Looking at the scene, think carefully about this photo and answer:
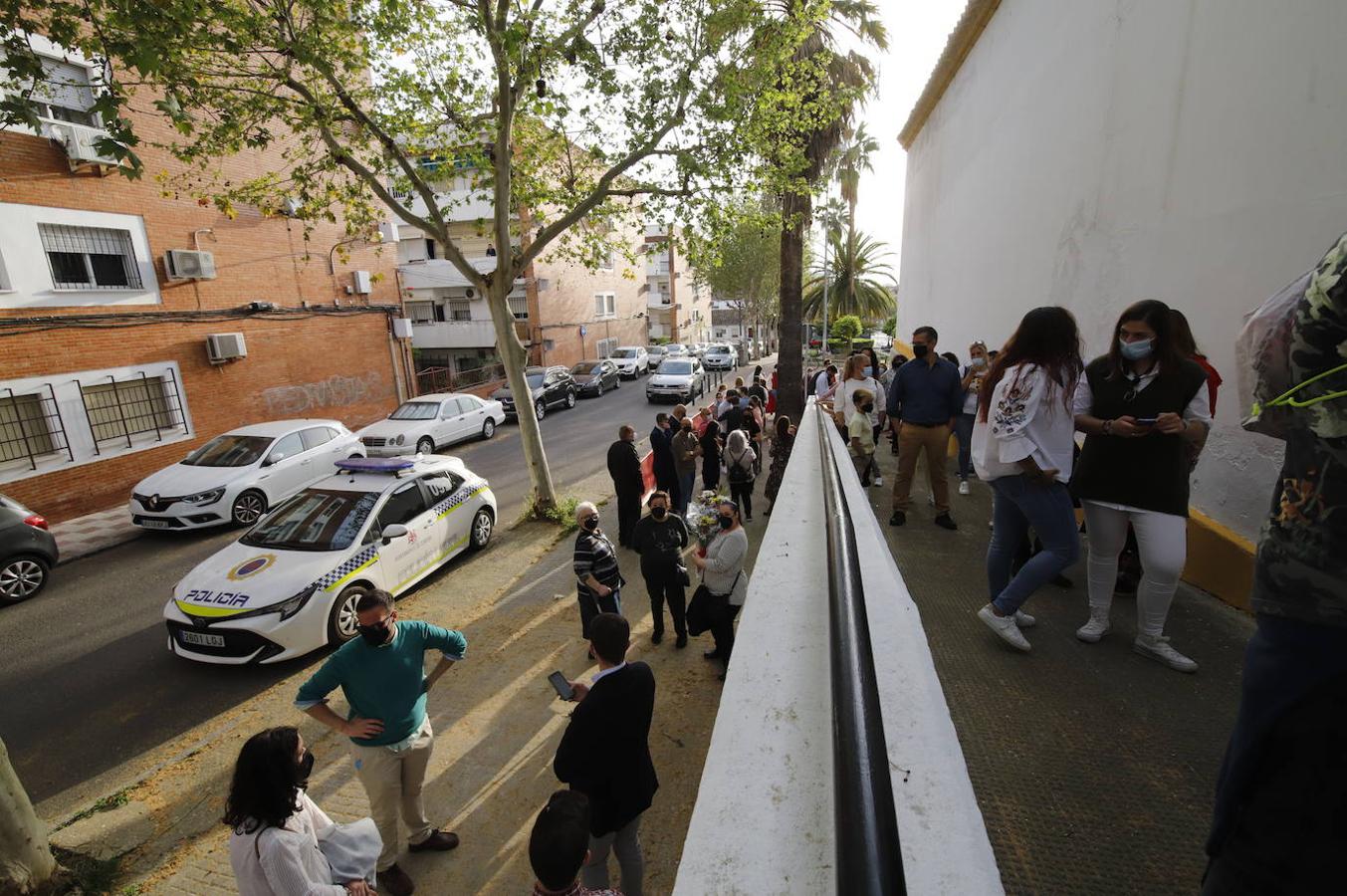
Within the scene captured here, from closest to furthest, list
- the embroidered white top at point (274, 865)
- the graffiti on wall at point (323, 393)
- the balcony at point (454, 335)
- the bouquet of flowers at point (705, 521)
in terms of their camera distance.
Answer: the embroidered white top at point (274, 865)
the bouquet of flowers at point (705, 521)
the graffiti on wall at point (323, 393)
the balcony at point (454, 335)

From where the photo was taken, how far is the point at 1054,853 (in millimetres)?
1852

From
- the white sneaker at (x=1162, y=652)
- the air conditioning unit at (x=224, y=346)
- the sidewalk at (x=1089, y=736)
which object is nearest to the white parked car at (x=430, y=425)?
the air conditioning unit at (x=224, y=346)

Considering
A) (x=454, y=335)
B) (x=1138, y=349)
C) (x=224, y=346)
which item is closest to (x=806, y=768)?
(x=1138, y=349)

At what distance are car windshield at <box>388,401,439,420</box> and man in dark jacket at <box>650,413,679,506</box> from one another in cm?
950

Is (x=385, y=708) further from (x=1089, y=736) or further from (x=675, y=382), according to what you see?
(x=675, y=382)

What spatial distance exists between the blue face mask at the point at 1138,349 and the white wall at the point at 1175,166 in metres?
1.29

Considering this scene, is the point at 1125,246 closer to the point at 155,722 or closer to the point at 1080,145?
the point at 1080,145

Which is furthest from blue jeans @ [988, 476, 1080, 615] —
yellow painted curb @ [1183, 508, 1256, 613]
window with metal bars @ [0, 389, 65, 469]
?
window with metal bars @ [0, 389, 65, 469]

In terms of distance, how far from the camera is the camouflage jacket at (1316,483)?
1167mm

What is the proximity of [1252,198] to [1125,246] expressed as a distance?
60.1 inches

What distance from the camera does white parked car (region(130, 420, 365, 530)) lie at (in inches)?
378

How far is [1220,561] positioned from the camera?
12.3 ft

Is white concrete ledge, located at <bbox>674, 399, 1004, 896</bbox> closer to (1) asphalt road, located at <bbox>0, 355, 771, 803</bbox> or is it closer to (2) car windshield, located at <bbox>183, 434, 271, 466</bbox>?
(1) asphalt road, located at <bbox>0, 355, 771, 803</bbox>

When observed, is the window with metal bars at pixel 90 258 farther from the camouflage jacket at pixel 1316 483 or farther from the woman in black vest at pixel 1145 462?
the camouflage jacket at pixel 1316 483
